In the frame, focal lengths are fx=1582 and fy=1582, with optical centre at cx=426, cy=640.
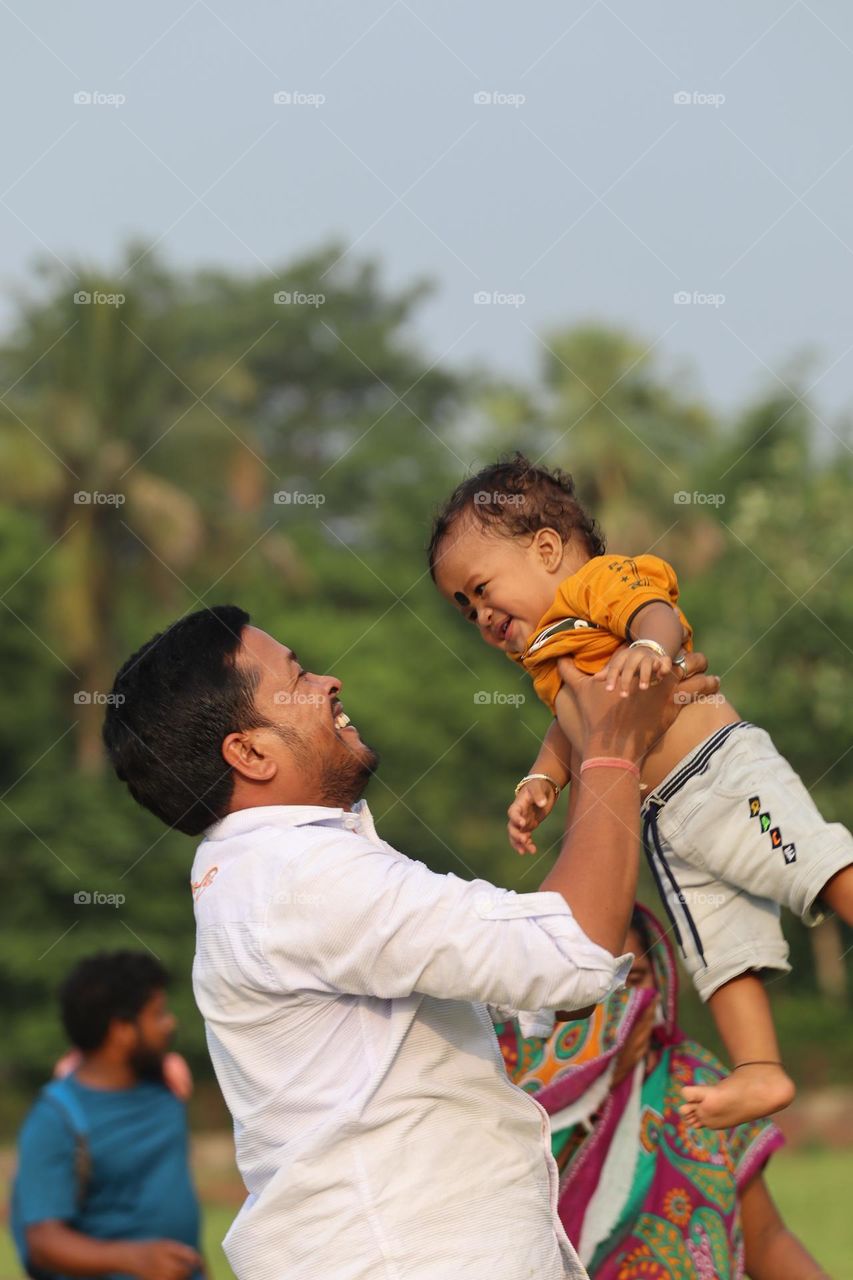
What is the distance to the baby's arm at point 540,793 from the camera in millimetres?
2844

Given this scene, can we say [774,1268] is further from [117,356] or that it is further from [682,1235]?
[117,356]

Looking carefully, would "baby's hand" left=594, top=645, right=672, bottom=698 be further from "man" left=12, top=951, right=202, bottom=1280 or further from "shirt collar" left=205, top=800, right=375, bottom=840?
"man" left=12, top=951, right=202, bottom=1280

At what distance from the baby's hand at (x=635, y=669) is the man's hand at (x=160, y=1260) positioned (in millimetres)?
2606

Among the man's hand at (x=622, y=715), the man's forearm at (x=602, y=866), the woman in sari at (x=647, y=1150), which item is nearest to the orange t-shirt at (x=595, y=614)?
the man's hand at (x=622, y=715)

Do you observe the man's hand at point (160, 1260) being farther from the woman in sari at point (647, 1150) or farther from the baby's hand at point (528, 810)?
the baby's hand at point (528, 810)

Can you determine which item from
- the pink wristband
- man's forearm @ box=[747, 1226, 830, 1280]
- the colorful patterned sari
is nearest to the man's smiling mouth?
the pink wristband

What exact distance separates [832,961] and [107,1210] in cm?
1601

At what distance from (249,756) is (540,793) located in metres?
0.64

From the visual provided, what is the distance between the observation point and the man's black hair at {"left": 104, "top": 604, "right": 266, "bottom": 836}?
2.52 metres

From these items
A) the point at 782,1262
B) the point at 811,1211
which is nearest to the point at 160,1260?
the point at 782,1262

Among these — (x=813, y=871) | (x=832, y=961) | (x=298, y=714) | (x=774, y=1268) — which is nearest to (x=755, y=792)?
(x=813, y=871)

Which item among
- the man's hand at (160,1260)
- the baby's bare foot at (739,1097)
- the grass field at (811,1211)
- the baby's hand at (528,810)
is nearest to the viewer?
the baby's bare foot at (739,1097)

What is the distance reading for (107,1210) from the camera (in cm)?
469

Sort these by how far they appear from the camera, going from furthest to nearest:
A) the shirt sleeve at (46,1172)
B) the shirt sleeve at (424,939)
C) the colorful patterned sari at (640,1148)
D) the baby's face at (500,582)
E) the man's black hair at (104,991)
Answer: the man's black hair at (104,991)
the shirt sleeve at (46,1172)
the colorful patterned sari at (640,1148)
the baby's face at (500,582)
the shirt sleeve at (424,939)
